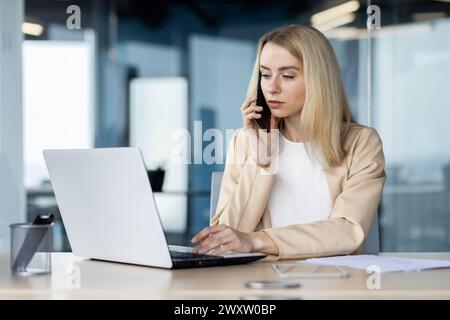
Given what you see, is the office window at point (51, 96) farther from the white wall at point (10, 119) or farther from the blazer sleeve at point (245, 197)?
the blazer sleeve at point (245, 197)

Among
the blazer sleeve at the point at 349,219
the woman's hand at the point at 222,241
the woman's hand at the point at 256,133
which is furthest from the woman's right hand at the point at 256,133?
the woman's hand at the point at 222,241

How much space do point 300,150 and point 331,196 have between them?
214 millimetres

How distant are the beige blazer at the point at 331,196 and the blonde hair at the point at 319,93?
63 mm

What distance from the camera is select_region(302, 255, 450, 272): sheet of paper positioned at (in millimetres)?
1961

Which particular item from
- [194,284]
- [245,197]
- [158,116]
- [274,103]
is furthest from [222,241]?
[158,116]

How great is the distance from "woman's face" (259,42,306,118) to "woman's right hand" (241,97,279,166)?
0.09 m

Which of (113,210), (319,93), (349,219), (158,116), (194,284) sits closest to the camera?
(194,284)

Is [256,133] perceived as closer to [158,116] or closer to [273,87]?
[273,87]

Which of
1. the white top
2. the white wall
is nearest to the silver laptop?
the white top

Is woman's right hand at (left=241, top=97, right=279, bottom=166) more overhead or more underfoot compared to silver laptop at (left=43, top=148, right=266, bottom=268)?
more overhead

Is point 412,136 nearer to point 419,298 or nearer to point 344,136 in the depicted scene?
point 344,136

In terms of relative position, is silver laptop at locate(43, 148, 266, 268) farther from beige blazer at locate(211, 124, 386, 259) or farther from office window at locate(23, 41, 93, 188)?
office window at locate(23, 41, 93, 188)

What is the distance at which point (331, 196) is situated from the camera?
8.85 ft

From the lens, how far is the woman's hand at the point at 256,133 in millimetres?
2795
